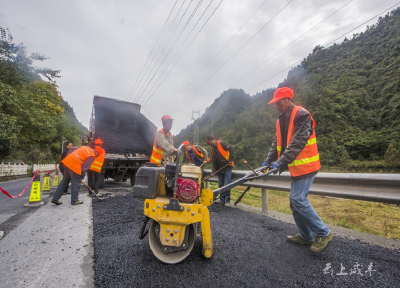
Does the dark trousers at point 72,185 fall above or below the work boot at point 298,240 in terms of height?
above

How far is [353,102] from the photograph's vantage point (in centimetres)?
4962

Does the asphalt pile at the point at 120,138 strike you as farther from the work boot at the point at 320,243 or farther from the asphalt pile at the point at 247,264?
the work boot at the point at 320,243

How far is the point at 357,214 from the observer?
4.08 meters

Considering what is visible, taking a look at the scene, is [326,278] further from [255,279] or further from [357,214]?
[357,214]

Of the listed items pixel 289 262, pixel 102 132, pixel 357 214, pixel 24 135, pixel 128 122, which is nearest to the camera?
pixel 289 262

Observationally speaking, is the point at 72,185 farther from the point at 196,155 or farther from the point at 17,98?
the point at 17,98

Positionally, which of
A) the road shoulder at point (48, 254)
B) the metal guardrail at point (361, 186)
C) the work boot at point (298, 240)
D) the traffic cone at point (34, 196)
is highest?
the metal guardrail at point (361, 186)

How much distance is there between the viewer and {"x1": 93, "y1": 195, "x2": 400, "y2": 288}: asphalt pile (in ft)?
4.74

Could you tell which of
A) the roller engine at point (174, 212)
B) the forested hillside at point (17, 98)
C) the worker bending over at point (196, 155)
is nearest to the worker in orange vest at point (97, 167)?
the worker bending over at point (196, 155)

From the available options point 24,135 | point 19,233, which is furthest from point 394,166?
point 24,135

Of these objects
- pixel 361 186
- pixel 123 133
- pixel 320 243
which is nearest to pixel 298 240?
pixel 320 243

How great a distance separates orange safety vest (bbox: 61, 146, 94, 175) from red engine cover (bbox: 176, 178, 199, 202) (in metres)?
3.70

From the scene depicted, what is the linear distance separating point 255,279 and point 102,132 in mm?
7765

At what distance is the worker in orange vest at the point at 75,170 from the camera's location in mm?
4426
